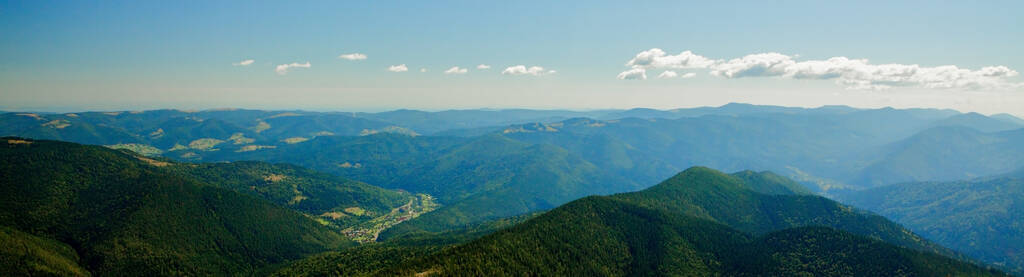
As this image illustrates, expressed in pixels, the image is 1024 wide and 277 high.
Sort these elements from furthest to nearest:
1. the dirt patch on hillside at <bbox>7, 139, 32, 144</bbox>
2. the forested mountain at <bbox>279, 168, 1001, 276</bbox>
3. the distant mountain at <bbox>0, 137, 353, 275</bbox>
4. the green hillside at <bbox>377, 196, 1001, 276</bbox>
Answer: the dirt patch on hillside at <bbox>7, 139, 32, 144</bbox> → the distant mountain at <bbox>0, 137, 353, 275</bbox> → the forested mountain at <bbox>279, 168, 1001, 276</bbox> → the green hillside at <bbox>377, 196, 1001, 276</bbox>

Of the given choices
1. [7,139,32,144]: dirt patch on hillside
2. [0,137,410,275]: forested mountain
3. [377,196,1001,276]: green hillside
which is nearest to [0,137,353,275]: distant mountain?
[0,137,410,275]: forested mountain

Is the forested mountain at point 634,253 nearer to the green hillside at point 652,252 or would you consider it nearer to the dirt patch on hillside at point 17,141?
the green hillside at point 652,252

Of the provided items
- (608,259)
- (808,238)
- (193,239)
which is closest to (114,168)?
(193,239)

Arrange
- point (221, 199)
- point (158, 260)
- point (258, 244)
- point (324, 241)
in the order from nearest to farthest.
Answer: point (158, 260) → point (258, 244) → point (221, 199) → point (324, 241)

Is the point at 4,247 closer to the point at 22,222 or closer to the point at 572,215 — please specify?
the point at 22,222

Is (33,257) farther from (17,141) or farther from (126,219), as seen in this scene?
(17,141)

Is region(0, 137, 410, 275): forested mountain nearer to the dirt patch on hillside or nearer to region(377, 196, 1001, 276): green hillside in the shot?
the dirt patch on hillside

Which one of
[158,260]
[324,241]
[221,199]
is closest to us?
[158,260]

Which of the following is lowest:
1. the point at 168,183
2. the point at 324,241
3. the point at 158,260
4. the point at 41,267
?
the point at 324,241
